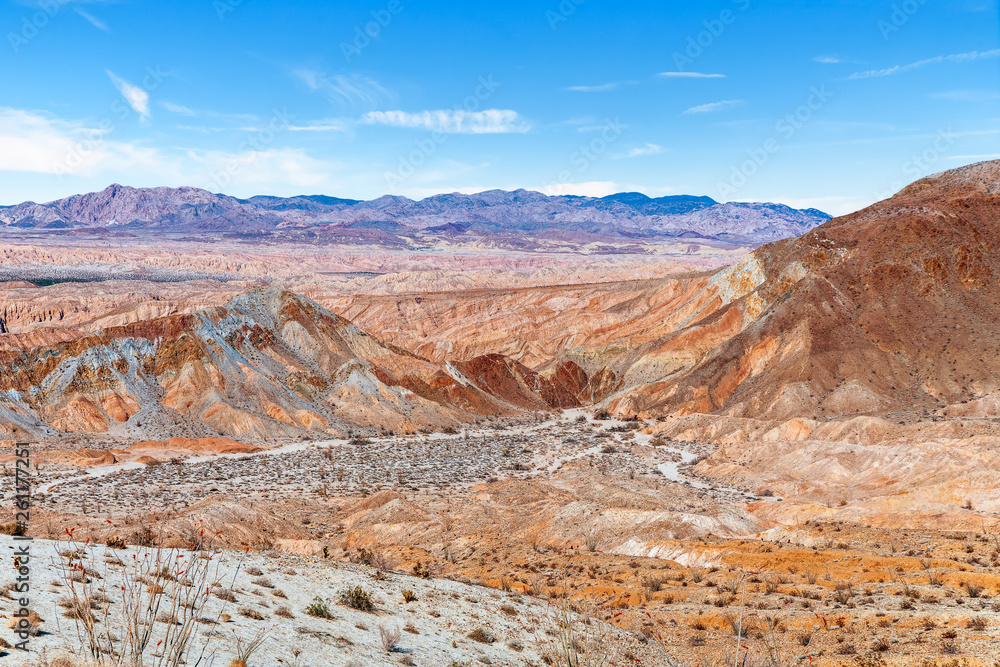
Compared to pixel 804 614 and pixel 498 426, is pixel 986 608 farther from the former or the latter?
pixel 498 426

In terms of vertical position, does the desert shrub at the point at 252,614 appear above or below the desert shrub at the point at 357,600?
above

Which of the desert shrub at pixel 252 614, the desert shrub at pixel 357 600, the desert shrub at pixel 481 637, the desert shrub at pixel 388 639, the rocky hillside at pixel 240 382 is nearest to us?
the desert shrub at pixel 388 639

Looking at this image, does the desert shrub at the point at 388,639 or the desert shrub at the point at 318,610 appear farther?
the desert shrub at the point at 318,610

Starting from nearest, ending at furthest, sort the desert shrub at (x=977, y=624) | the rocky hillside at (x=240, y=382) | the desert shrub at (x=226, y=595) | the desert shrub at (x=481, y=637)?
the desert shrub at (x=977, y=624), the desert shrub at (x=226, y=595), the desert shrub at (x=481, y=637), the rocky hillside at (x=240, y=382)

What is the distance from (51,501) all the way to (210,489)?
784 cm

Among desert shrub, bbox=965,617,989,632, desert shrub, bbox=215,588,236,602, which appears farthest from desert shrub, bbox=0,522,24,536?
desert shrub, bbox=965,617,989,632

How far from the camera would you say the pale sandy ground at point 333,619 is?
368 inches

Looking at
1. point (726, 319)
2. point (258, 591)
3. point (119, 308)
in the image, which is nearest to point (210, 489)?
point (258, 591)

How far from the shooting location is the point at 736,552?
20.1 meters

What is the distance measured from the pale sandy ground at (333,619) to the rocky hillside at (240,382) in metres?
43.0

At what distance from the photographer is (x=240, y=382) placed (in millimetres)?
58750

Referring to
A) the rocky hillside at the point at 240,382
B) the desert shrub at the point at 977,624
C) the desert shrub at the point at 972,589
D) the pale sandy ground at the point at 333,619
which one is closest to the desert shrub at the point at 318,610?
the pale sandy ground at the point at 333,619

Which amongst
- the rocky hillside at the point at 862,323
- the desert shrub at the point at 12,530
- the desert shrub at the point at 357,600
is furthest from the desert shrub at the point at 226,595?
the rocky hillside at the point at 862,323

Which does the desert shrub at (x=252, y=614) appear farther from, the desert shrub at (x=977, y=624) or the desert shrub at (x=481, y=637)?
the desert shrub at (x=977, y=624)
